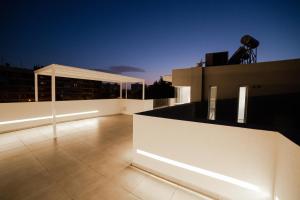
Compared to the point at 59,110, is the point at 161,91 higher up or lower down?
higher up

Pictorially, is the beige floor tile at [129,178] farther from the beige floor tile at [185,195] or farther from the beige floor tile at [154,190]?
the beige floor tile at [185,195]

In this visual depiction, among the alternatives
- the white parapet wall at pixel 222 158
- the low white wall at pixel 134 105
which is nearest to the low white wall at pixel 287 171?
the white parapet wall at pixel 222 158

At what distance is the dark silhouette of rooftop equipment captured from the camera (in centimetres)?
721

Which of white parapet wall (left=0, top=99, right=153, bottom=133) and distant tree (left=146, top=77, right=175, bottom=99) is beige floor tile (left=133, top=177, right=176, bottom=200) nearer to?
white parapet wall (left=0, top=99, right=153, bottom=133)

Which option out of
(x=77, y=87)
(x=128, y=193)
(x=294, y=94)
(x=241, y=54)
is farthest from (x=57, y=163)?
(x=77, y=87)

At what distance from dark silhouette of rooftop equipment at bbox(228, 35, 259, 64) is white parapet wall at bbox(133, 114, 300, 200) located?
708cm

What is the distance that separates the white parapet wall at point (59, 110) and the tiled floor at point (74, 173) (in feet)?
4.20

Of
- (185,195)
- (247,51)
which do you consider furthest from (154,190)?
(247,51)

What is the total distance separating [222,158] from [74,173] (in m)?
3.00

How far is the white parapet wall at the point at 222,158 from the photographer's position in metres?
1.63

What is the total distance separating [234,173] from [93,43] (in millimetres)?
21373

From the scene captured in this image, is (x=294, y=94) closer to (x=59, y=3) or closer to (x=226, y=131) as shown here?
(x=226, y=131)

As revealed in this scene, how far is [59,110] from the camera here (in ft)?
23.8

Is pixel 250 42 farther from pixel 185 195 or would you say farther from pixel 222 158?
pixel 185 195
